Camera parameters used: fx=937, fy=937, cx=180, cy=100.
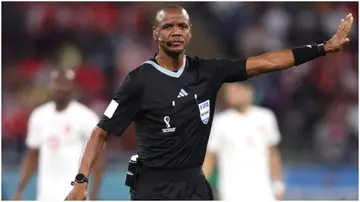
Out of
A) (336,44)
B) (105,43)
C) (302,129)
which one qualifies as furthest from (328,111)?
(336,44)

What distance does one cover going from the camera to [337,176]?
13906 mm

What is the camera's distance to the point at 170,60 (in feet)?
20.2

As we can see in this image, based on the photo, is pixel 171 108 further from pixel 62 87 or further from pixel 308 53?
pixel 62 87

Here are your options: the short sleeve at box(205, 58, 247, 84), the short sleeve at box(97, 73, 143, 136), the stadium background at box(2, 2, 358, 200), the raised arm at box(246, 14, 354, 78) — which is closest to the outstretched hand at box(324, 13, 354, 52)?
the raised arm at box(246, 14, 354, 78)

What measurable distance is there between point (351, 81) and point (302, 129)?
132 centimetres

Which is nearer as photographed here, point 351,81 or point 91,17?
point 351,81

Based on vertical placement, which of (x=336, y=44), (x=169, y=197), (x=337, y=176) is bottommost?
(x=337, y=176)

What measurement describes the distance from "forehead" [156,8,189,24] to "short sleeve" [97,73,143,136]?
1.36ft

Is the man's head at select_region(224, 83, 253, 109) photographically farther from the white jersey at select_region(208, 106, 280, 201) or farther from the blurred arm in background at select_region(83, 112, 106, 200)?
the blurred arm in background at select_region(83, 112, 106, 200)

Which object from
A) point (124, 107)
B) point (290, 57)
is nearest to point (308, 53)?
point (290, 57)

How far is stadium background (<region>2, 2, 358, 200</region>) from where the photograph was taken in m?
14.8

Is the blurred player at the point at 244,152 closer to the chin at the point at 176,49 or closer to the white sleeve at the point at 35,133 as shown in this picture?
the white sleeve at the point at 35,133

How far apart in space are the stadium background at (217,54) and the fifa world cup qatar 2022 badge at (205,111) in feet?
23.7

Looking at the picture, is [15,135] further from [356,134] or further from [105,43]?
[356,134]
